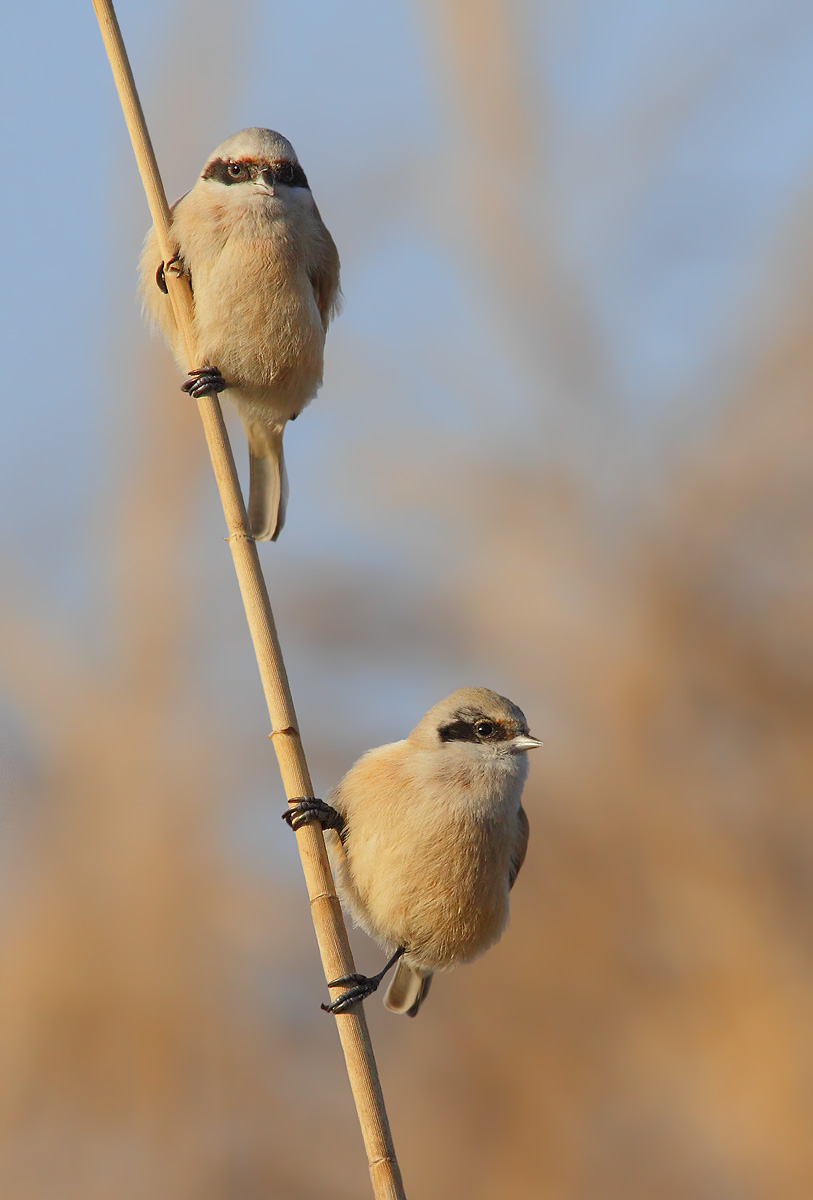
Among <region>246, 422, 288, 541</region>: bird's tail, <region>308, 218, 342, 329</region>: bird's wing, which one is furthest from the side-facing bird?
<region>308, 218, 342, 329</region>: bird's wing

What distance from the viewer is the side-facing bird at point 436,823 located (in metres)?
2.16

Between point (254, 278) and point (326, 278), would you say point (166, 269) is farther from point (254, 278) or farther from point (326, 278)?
point (326, 278)

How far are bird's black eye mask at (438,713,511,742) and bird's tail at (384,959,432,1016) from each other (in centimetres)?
82

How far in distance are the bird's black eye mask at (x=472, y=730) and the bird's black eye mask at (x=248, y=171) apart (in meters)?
1.37

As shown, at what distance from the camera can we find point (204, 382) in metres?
2.34

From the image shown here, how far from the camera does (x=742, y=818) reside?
19.0 ft

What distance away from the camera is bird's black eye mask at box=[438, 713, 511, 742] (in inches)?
87.2

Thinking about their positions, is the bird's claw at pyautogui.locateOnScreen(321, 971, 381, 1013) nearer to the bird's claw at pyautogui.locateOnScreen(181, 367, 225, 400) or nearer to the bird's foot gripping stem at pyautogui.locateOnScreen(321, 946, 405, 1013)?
the bird's foot gripping stem at pyautogui.locateOnScreen(321, 946, 405, 1013)

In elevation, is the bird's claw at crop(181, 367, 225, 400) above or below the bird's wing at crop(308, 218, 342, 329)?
below

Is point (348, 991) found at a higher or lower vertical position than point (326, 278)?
lower

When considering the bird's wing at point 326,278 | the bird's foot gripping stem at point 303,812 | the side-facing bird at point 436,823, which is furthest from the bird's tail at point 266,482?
the bird's foot gripping stem at point 303,812

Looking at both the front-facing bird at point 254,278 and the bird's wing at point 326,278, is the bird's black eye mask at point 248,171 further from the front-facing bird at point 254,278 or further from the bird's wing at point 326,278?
the bird's wing at point 326,278

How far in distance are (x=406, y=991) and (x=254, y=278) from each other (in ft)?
5.80

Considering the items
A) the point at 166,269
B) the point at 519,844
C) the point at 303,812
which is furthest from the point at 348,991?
the point at 166,269
